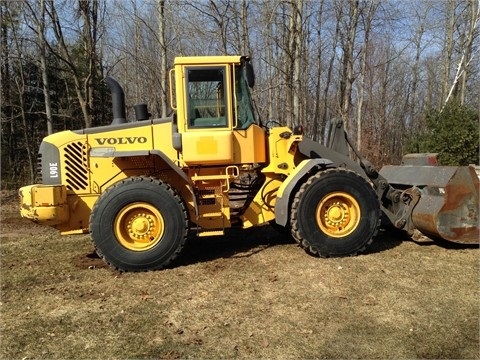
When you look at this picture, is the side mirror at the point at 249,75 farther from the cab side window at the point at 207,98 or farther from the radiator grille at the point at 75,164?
the radiator grille at the point at 75,164

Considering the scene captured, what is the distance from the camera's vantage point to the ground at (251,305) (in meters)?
3.85

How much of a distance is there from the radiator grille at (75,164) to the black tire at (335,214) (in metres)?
2.88

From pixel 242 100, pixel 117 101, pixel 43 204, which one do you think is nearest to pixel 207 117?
pixel 242 100

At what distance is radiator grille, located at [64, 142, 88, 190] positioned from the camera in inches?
246

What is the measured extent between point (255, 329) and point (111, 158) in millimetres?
3304

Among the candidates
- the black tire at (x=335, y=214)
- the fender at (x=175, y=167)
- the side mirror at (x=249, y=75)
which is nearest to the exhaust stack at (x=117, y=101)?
the fender at (x=175, y=167)

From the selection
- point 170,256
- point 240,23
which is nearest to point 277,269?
point 170,256

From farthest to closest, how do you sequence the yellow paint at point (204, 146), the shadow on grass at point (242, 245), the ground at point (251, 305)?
the shadow on grass at point (242, 245) → the yellow paint at point (204, 146) → the ground at point (251, 305)

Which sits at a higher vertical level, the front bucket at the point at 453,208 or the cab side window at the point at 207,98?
the cab side window at the point at 207,98

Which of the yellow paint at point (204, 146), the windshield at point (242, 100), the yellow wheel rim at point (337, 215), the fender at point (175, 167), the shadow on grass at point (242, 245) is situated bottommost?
the shadow on grass at point (242, 245)

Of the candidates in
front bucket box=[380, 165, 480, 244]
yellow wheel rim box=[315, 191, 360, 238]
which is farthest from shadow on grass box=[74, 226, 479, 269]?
yellow wheel rim box=[315, 191, 360, 238]

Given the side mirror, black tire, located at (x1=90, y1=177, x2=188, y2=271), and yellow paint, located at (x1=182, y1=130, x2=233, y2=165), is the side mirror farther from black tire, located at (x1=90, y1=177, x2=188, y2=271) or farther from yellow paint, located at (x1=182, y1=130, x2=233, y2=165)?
black tire, located at (x1=90, y1=177, x2=188, y2=271)

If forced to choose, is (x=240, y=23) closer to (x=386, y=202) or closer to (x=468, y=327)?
(x=386, y=202)

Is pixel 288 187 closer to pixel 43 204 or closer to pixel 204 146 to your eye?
pixel 204 146
